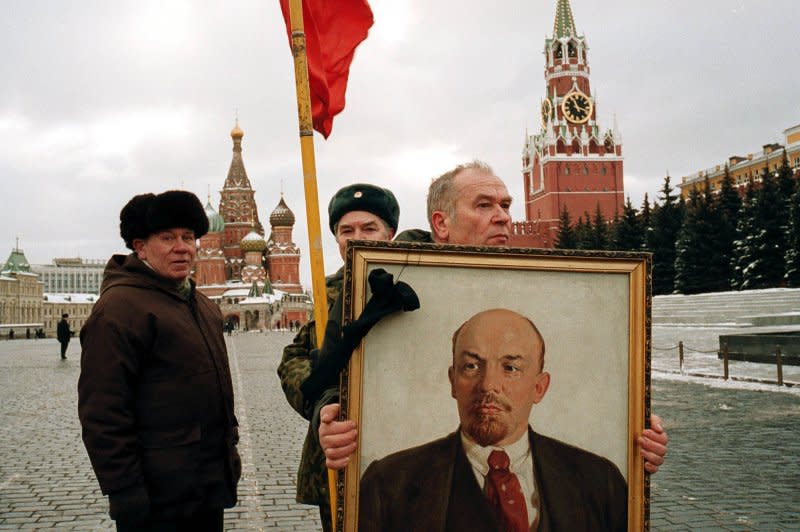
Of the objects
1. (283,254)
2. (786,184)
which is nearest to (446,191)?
(786,184)

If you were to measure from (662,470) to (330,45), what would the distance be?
18.3ft

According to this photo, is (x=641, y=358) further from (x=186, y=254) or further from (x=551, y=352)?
(x=186, y=254)

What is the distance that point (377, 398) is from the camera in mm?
1880

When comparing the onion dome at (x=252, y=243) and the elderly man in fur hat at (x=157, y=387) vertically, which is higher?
the onion dome at (x=252, y=243)

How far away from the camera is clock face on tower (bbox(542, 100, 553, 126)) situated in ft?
298

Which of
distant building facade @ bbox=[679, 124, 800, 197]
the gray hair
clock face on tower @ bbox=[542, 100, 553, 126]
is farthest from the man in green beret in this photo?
clock face on tower @ bbox=[542, 100, 553, 126]

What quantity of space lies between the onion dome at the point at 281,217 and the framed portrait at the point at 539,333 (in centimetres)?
9847

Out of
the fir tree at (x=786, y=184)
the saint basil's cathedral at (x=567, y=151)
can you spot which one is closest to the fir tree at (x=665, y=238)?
the fir tree at (x=786, y=184)

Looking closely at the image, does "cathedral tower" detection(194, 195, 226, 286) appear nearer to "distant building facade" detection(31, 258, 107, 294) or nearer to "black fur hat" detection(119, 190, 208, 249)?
"distant building facade" detection(31, 258, 107, 294)

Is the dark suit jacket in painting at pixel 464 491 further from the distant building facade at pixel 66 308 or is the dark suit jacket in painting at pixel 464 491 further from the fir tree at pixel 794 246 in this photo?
the distant building facade at pixel 66 308

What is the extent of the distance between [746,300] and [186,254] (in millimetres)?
35341

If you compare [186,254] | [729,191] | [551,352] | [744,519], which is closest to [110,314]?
[186,254]

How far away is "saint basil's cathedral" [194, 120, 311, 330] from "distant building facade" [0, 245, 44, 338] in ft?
78.6

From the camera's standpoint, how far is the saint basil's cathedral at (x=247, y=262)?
279 ft
